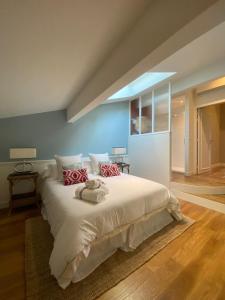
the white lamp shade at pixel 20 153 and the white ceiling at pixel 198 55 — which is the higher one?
the white ceiling at pixel 198 55

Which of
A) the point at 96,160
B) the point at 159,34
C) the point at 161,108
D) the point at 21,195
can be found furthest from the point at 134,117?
the point at 159,34

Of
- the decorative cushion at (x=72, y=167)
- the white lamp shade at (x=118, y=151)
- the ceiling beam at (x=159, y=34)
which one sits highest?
the ceiling beam at (x=159, y=34)

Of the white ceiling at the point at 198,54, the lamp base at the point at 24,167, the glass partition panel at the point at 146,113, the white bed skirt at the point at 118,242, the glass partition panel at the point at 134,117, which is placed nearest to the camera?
the white bed skirt at the point at 118,242

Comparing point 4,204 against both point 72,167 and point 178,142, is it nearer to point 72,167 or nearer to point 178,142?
point 72,167

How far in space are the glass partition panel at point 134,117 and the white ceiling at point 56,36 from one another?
2.80m

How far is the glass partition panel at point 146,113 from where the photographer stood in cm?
427

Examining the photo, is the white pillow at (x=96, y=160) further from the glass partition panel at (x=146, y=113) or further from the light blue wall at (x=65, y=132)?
the glass partition panel at (x=146, y=113)

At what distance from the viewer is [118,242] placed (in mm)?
1959

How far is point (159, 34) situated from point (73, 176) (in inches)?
91.8

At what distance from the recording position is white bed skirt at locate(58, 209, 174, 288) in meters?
1.55

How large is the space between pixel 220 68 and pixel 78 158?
3.05 meters

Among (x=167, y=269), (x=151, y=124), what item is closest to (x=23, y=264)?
(x=167, y=269)

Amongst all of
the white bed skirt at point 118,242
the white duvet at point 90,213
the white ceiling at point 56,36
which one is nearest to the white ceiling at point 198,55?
the white ceiling at point 56,36

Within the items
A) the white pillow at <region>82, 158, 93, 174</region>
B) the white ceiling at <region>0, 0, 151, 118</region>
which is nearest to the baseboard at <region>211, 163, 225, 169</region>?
the white pillow at <region>82, 158, 93, 174</region>
